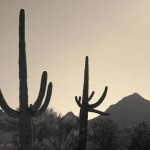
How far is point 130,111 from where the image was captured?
89.4 meters

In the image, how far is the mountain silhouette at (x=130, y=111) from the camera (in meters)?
84.7

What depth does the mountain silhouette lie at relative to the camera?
84688mm

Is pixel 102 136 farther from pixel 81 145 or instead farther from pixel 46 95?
pixel 46 95

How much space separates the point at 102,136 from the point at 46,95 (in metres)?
26.7

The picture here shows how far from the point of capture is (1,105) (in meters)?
10.8

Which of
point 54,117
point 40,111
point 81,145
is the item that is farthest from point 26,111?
point 54,117

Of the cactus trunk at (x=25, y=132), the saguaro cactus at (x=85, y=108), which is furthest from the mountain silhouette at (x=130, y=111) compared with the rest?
the cactus trunk at (x=25, y=132)

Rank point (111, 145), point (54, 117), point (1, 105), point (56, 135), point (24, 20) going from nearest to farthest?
1. point (1, 105)
2. point (24, 20)
3. point (111, 145)
4. point (56, 135)
5. point (54, 117)

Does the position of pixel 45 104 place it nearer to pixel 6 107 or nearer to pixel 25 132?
pixel 25 132

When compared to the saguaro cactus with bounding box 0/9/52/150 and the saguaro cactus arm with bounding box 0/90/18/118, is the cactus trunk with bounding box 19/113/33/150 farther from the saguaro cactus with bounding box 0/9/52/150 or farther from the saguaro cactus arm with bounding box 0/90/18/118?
the saguaro cactus arm with bounding box 0/90/18/118

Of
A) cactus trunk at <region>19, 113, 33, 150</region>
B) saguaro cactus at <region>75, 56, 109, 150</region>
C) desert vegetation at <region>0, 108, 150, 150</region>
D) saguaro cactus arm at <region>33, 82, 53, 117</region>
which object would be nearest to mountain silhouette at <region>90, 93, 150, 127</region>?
desert vegetation at <region>0, 108, 150, 150</region>

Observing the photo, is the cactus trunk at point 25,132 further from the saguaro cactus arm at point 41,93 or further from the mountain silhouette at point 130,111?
the mountain silhouette at point 130,111

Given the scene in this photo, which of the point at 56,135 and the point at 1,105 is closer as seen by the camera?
the point at 1,105

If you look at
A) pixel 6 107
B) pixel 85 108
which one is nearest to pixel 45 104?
pixel 6 107
